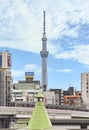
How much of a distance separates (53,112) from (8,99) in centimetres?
5366

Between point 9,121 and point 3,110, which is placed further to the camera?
point 3,110

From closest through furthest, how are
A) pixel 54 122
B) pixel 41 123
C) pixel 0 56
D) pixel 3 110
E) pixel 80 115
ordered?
pixel 41 123
pixel 54 122
pixel 3 110
pixel 80 115
pixel 0 56

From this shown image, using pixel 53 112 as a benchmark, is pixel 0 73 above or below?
above

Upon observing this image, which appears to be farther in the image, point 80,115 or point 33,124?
point 80,115

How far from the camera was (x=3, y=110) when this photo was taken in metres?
113

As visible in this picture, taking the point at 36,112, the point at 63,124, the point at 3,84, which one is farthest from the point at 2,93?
the point at 36,112

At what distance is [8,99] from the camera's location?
166 m

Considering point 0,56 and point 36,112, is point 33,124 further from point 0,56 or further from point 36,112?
point 0,56

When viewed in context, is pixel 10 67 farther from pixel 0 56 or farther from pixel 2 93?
pixel 2 93

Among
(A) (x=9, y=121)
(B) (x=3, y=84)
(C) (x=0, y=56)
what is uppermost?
(C) (x=0, y=56)

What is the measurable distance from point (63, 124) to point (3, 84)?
110 metres

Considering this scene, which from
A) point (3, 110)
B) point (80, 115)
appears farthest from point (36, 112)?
point (80, 115)

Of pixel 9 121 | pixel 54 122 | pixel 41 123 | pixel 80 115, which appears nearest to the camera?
pixel 41 123

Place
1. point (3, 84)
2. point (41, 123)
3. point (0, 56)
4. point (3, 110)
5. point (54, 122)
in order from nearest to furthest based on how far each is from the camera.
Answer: point (41, 123) → point (54, 122) → point (3, 110) → point (3, 84) → point (0, 56)
